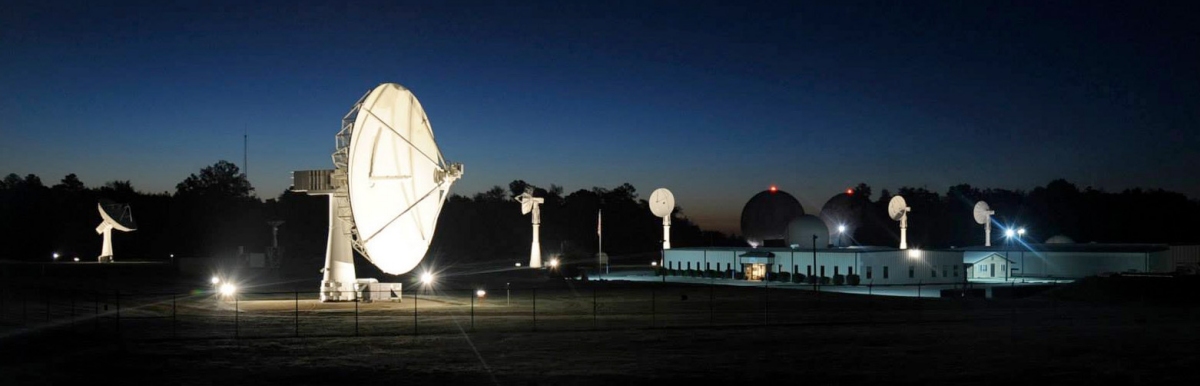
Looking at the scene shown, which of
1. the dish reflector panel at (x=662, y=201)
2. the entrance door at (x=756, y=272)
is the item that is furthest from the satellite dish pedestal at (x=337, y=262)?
the dish reflector panel at (x=662, y=201)

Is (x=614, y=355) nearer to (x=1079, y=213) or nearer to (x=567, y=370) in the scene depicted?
(x=567, y=370)

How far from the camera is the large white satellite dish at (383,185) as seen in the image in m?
41.7

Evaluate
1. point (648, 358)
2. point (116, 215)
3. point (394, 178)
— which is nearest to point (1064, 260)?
point (394, 178)

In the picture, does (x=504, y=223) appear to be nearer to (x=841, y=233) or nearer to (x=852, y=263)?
(x=841, y=233)

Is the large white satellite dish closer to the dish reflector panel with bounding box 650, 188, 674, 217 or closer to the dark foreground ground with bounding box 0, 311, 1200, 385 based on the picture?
the dark foreground ground with bounding box 0, 311, 1200, 385

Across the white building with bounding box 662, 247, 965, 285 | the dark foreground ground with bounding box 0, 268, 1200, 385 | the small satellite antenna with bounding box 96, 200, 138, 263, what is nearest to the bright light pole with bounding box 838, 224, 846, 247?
the white building with bounding box 662, 247, 965, 285

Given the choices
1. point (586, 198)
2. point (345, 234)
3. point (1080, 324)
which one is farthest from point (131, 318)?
point (586, 198)

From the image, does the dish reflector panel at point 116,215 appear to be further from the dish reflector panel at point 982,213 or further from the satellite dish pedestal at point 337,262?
the dish reflector panel at point 982,213

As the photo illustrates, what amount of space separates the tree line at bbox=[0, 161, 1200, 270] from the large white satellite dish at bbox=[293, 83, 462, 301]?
166ft

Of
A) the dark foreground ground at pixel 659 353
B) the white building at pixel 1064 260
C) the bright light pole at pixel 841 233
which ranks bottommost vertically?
the dark foreground ground at pixel 659 353

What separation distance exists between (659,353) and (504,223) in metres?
129

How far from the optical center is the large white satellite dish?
41.7 m

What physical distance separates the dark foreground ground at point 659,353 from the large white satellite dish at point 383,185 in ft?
19.9

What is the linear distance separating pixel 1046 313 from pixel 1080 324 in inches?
214
